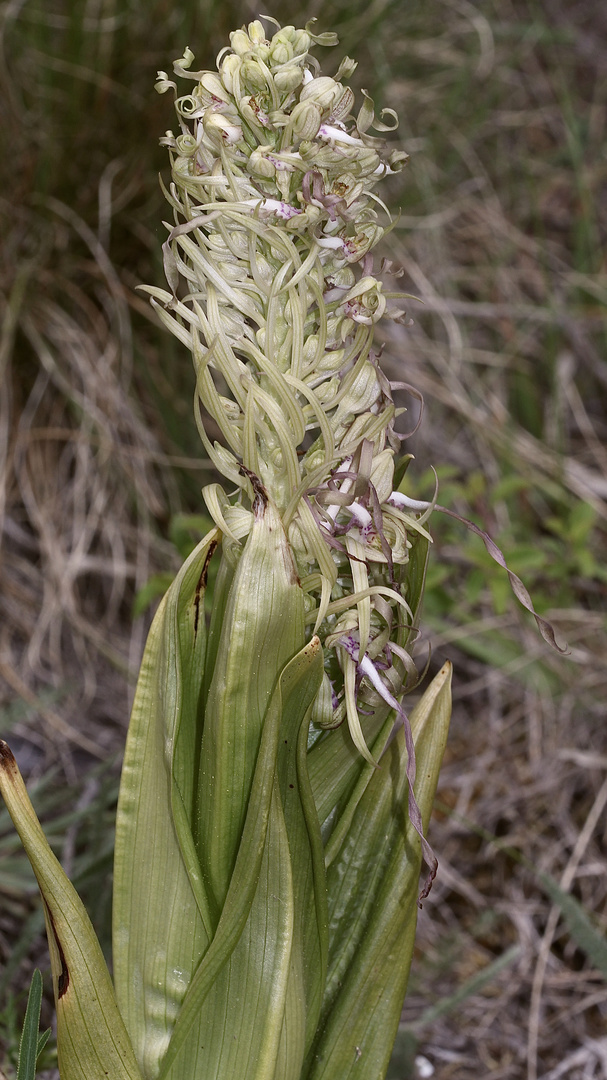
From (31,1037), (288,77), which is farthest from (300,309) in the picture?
(31,1037)

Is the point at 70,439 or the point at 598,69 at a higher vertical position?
the point at 598,69

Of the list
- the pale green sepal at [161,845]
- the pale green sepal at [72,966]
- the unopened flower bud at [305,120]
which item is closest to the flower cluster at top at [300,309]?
the unopened flower bud at [305,120]

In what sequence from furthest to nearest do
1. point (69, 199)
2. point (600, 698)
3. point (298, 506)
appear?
point (69, 199), point (600, 698), point (298, 506)

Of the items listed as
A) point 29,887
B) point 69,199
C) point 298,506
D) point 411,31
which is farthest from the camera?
point 411,31

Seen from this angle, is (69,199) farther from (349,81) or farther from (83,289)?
(349,81)

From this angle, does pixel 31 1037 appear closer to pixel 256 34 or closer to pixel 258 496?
pixel 258 496

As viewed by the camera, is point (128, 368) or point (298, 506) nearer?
point (298, 506)

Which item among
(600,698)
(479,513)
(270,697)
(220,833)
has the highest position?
(270,697)

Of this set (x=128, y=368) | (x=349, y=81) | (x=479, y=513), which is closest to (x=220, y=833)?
(x=479, y=513)
